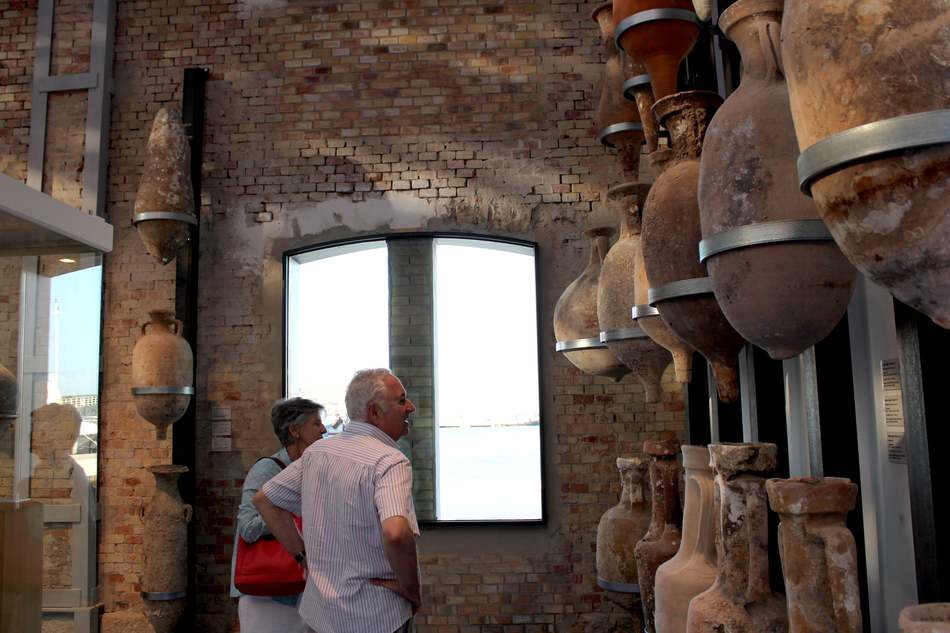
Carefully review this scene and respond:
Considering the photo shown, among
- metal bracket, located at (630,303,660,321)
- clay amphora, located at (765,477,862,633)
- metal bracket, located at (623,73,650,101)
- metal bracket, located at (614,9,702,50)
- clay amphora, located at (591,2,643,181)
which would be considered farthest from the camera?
clay amphora, located at (591,2,643,181)

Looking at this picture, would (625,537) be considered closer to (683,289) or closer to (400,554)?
(400,554)

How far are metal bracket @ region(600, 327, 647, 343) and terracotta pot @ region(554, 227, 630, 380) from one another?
928 millimetres

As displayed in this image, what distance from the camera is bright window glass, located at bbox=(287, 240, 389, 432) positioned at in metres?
6.34

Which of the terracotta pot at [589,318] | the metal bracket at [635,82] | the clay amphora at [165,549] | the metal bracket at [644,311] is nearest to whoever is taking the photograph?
the metal bracket at [644,311]

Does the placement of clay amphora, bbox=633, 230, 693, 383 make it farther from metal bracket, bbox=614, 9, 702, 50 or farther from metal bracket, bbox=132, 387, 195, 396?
metal bracket, bbox=132, 387, 195, 396

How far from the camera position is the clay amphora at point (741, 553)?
196 centimetres

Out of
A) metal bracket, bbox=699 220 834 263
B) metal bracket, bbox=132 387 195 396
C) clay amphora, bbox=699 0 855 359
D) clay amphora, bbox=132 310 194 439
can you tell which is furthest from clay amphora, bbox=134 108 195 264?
metal bracket, bbox=699 220 834 263

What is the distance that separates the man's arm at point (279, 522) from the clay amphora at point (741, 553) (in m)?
1.55

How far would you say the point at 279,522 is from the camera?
3.03 metres

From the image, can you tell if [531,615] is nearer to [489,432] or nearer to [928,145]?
[489,432]

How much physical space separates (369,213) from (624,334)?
350cm

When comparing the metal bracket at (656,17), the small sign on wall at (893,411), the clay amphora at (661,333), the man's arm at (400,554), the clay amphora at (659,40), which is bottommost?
the man's arm at (400,554)

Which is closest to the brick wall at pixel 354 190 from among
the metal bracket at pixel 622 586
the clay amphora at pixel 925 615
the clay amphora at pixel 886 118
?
the metal bracket at pixel 622 586

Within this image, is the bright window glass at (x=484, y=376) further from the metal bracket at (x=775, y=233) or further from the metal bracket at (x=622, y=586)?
the metal bracket at (x=775, y=233)
